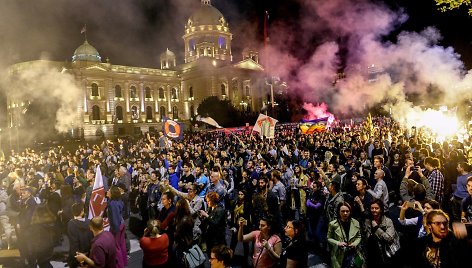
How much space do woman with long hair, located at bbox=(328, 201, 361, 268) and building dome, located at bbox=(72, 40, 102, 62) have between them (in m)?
60.8

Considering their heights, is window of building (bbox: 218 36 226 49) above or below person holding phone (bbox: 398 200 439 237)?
above

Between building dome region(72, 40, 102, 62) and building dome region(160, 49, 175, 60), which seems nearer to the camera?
building dome region(72, 40, 102, 62)

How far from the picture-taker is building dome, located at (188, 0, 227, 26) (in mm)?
70812

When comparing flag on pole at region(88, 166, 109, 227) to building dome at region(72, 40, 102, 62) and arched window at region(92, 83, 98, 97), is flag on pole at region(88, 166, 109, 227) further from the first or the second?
building dome at region(72, 40, 102, 62)

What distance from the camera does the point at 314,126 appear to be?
23641mm

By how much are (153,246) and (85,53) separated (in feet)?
199

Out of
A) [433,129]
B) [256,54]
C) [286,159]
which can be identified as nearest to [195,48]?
[256,54]

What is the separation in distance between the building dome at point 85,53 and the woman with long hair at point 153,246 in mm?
59914

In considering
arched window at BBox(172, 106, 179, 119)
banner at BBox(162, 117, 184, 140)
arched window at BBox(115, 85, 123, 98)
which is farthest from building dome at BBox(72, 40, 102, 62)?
banner at BBox(162, 117, 184, 140)

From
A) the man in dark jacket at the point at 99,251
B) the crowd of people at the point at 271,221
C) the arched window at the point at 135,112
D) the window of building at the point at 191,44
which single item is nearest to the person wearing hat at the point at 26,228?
the crowd of people at the point at 271,221

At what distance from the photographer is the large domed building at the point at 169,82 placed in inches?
2105

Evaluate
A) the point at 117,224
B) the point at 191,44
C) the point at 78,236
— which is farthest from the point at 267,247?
the point at 191,44

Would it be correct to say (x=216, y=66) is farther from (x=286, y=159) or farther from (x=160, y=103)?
(x=286, y=159)

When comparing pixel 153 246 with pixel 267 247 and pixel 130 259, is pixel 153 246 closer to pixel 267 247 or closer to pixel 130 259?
pixel 267 247
